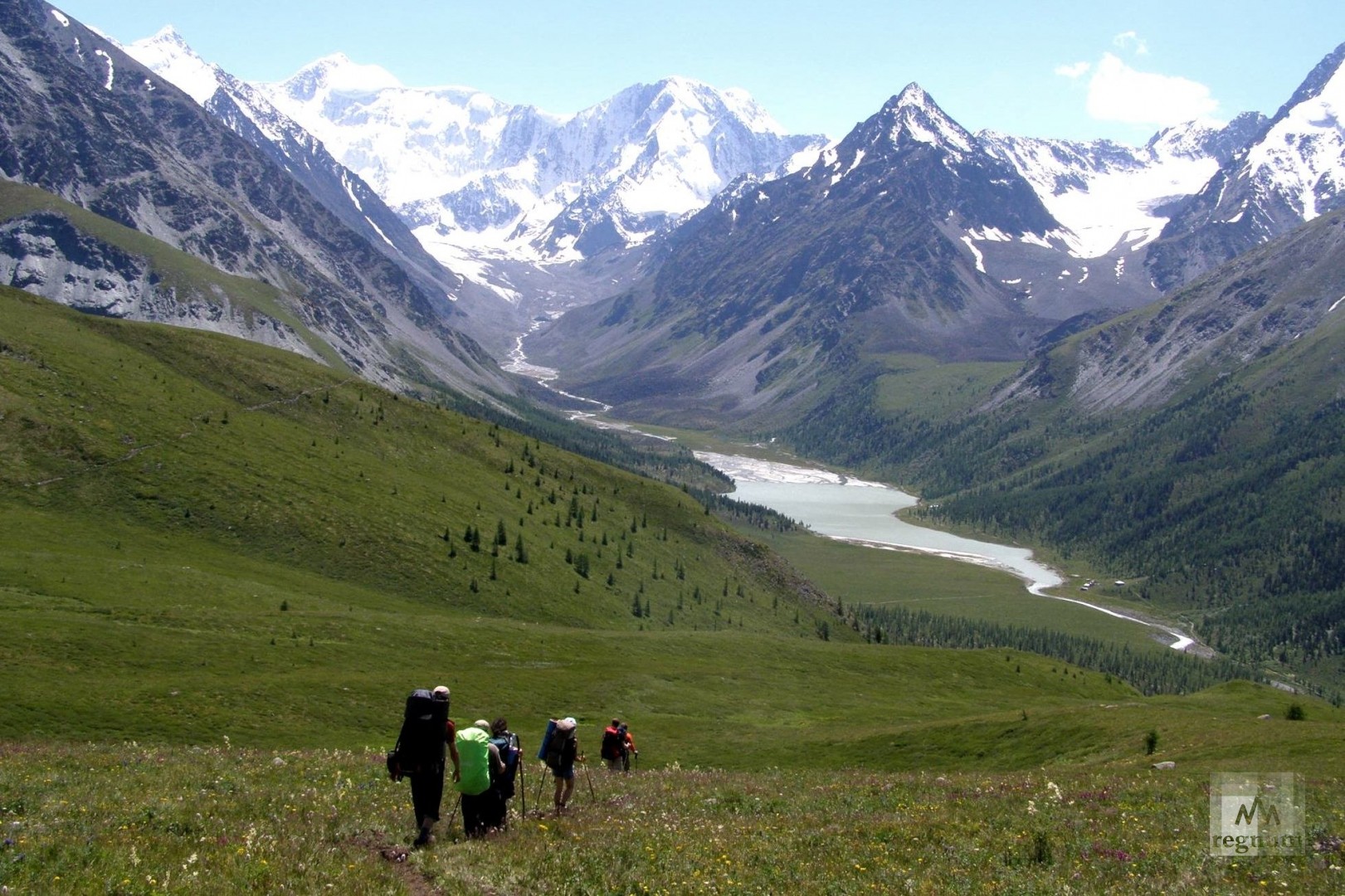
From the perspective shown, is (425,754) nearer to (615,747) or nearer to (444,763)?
(444,763)

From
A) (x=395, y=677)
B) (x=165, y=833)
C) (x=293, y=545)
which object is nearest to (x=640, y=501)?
(x=293, y=545)

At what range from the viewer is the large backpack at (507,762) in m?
25.5

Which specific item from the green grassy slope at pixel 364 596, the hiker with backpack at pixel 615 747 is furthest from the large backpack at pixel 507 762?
the green grassy slope at pixel 364 596

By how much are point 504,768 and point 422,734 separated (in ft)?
9.93

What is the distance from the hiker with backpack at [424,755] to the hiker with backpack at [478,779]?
1.21 ft

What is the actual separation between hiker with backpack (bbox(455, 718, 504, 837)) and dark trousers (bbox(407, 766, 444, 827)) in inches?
27.1

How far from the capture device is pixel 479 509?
489 feet

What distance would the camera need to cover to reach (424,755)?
77.2ft

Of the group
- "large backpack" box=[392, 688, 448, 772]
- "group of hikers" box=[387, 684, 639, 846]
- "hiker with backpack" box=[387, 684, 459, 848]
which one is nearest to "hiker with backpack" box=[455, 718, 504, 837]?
"group of hikers" box=[387, 684, 639, 846]

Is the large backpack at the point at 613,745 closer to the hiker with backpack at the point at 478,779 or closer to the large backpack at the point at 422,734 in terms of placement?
the hiker with backpack at the point at 478,779

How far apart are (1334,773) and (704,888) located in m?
36.6

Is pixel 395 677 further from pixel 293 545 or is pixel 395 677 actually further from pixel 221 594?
pixel 293 545

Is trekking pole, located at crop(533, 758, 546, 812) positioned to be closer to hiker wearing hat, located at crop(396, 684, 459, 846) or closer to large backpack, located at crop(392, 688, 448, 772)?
hiker wearing hat, located at crop(396, 684, 459, 846)

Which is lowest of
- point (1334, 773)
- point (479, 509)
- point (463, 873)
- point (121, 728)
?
point (121, 728)
